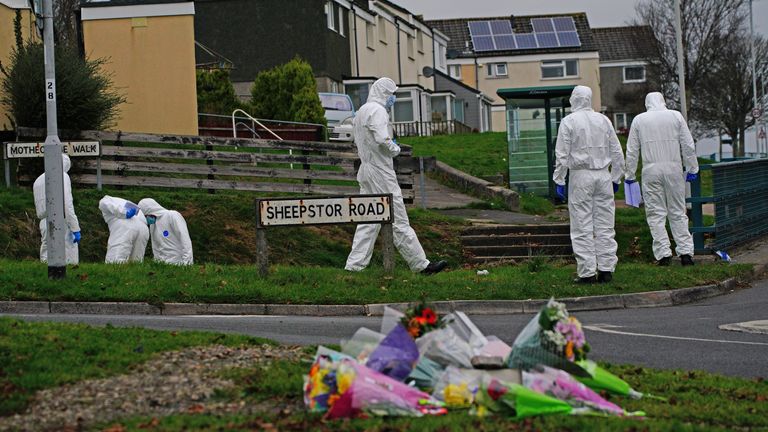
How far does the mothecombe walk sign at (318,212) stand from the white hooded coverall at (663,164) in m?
3.98

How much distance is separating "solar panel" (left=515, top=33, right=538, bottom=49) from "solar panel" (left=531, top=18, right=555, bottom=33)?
2.36 ft

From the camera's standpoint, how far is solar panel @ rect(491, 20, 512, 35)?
78812 mm

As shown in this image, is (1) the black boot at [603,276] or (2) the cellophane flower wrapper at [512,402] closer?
(2) the cellophane flower wrapper at [512,402]

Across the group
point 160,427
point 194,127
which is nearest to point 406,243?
point 160,427

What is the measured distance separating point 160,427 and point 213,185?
17.4m

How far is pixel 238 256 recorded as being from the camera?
21.2m

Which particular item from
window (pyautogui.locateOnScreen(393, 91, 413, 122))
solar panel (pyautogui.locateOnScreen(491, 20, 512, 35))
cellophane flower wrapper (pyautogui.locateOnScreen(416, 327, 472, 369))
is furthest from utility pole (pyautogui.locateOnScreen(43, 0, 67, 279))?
solar panel (pyautogui.locateOnScreen(491, 20, 512, 35))

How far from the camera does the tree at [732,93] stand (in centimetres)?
6475

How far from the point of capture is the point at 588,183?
16.0 metres

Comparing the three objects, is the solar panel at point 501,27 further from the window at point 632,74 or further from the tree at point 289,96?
the tree at point 289,96

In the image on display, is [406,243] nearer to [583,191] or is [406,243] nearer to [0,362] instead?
[583,191]

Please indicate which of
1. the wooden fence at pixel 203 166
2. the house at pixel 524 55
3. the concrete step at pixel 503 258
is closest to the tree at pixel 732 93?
the house at pixel 524 55

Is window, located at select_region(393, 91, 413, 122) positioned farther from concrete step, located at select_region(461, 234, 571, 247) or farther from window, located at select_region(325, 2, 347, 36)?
concrete step, located at select_region(461, 234, 571, 247)

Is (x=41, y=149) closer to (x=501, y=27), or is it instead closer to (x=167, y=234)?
(x=167, y=234)
